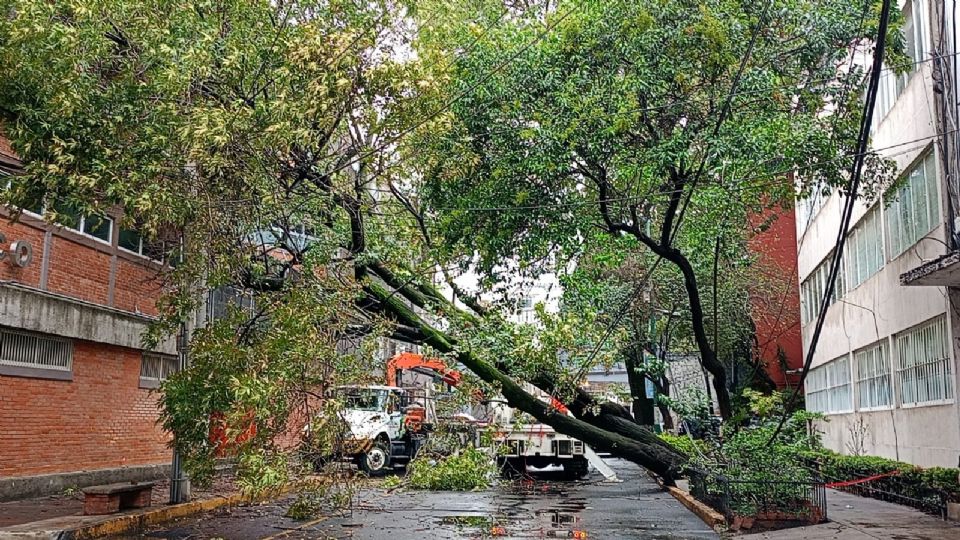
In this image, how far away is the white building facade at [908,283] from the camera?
15055 mm

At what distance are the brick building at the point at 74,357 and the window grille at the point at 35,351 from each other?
0.06ft

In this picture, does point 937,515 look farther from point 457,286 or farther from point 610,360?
point 457,286

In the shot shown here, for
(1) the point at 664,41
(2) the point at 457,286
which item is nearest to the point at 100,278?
(2) the point at 457,286

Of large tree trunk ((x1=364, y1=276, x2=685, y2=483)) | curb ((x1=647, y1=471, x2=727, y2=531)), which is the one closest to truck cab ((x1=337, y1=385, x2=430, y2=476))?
large tree trunk ((x1=364, y1=276, x2=685, y2=483))

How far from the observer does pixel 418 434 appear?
28.4 m

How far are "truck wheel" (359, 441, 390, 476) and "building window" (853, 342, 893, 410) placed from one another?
12926 millimetres

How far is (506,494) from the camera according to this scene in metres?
21.0

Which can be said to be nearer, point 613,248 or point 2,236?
point 2,236

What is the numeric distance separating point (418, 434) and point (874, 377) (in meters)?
13.0

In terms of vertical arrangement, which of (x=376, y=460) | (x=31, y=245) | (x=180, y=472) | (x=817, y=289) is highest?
(x=817, y=289)

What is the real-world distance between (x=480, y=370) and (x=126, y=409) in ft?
24.9

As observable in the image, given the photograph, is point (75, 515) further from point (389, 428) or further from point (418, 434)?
point (418, 434)

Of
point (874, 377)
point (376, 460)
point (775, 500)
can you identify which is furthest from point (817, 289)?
point (775, 500)

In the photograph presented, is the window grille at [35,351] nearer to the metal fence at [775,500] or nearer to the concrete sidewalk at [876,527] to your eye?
the metal fence at [775,500]
